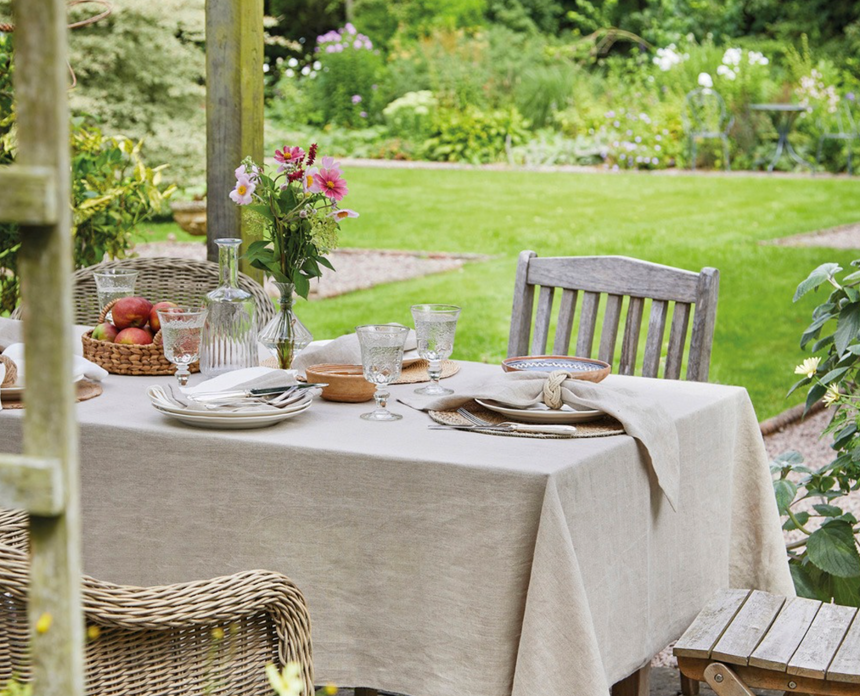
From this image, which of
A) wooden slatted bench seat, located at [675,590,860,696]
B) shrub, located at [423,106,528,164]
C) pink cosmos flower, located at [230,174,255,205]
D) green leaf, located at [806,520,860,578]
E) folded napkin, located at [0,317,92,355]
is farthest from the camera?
shrub, located at [423,106,528,164]

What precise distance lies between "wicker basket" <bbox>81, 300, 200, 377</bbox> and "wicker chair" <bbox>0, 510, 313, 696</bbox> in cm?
95

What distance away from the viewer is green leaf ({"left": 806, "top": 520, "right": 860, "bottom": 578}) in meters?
2.91

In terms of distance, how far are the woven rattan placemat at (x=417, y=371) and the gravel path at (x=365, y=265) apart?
4.20 meters

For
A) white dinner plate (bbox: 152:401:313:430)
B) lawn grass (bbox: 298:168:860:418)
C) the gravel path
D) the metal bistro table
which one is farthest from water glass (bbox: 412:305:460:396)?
the metal bistro table

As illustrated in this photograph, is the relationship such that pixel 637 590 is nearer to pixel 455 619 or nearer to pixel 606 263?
pixel 455 619

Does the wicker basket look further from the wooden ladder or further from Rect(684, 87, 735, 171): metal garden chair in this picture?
Rect(684, 87, 735, 171): metal garden chair

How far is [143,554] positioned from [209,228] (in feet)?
5.01

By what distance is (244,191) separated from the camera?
Result: 237 cm

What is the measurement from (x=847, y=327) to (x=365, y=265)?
4.85 m

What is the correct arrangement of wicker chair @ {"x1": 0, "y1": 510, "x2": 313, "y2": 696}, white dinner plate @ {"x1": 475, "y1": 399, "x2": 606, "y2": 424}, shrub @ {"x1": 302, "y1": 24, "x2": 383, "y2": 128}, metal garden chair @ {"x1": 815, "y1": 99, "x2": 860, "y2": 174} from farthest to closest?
shrub @ {"x1": 302, "y1": 24, "x2": 383, "y2": 128} < metal garden chair @ {"x1": 815, "y1": 99, "x2": 860, "y2": 174} < white dinner plate @ {"x1": 475, "y1": 399, "x2": 606, "y2": 424} < wicker chair @ {"x1": 0, "y1": 510, "x2": 313, "y2": 696}

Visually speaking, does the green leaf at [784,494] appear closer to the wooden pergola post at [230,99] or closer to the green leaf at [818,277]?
the green leaf at [818,277]

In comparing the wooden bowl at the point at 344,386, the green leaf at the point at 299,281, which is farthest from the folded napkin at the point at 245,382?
the green leaf at the point at 299,281

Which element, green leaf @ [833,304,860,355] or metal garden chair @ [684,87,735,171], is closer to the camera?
green leaf @ [833,304,860,355]

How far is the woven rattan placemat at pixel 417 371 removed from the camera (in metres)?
2.54
